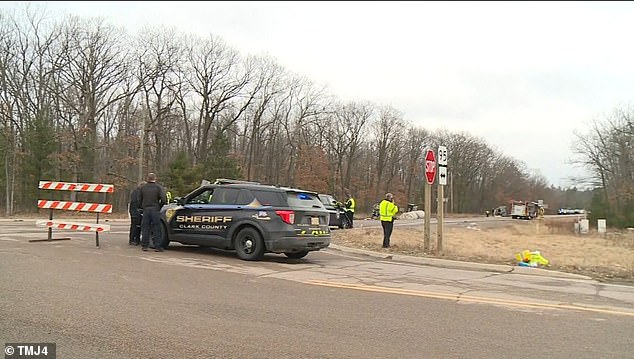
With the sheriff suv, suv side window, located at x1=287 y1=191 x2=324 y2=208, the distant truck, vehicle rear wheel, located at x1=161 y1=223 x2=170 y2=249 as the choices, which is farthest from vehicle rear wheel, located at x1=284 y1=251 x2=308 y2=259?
the distant truck

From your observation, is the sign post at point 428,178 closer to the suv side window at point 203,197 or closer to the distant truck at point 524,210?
the suv side window at point 203,197

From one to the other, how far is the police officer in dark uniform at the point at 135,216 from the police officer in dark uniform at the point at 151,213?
2.26 ft

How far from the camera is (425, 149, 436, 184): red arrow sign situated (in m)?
15.1

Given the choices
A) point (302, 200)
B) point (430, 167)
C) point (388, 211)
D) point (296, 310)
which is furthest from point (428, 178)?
point (296, 310)

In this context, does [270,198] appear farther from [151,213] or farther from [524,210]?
[524,210]

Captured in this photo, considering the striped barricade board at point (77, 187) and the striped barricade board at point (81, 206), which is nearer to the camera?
the striped barricade board at point (81, 206)

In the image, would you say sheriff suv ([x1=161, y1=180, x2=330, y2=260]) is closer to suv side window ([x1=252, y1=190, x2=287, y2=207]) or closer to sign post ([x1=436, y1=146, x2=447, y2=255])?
suv side window ([x1=252, y1=190, x2=287, y2=207])

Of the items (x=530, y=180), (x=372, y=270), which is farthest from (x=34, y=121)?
(x=530, y=180)

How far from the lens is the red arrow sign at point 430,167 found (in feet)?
49.6

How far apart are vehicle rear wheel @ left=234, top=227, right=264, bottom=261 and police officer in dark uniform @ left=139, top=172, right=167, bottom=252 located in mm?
2153

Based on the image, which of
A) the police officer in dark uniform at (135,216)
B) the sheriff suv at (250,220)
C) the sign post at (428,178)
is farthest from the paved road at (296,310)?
the sign post at (428,178)

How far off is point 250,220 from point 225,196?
1.08 meters

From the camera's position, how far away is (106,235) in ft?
57.1

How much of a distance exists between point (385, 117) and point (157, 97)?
121ft
